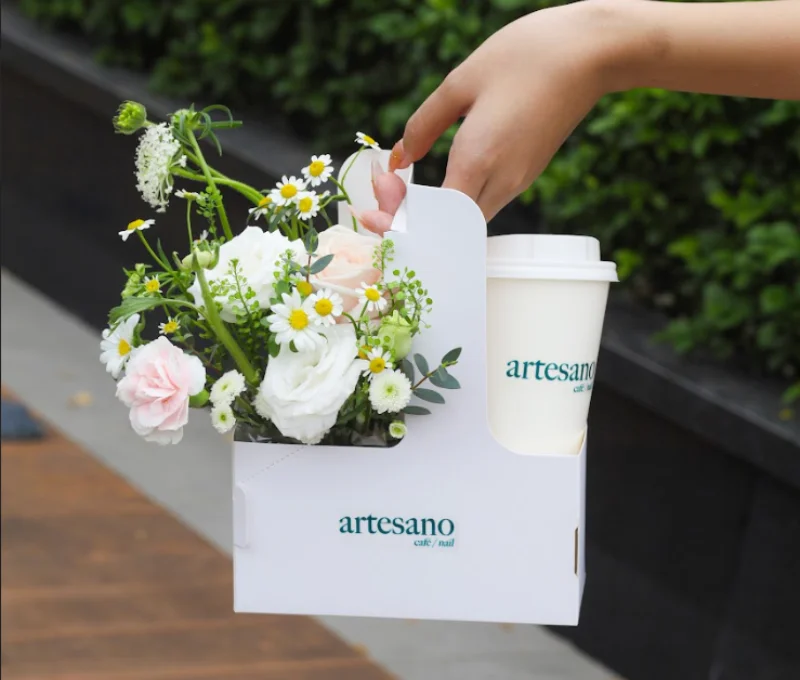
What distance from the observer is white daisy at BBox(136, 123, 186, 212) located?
1480 millimetres

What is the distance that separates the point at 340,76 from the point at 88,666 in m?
2.06

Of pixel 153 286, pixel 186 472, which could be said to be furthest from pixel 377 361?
pixel 186 472

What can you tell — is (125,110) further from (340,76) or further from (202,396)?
(340,76)

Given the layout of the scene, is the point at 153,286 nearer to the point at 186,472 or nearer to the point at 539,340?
the point at 539,340

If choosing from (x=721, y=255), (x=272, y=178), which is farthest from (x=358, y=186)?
(x=272, y=178)

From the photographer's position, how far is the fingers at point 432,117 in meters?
1.53

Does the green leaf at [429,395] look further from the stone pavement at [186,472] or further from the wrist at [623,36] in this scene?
the stone pavement at [186,472]

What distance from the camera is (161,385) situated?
1.40m

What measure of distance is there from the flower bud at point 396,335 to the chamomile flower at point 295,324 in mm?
74

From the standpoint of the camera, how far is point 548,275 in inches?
59.9

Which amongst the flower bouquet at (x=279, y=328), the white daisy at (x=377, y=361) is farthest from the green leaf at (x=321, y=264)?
the white daisy at (x=377, y=361)

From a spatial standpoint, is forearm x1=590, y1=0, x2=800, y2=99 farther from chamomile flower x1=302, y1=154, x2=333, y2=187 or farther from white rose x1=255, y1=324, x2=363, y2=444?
white rose x1=255, y1=324, x2=363, y2=444

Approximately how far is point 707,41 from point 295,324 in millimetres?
629

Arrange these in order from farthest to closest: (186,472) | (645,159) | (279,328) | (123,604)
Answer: (186,472) → (123,604) → (645,159) → (279,328)
